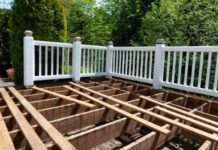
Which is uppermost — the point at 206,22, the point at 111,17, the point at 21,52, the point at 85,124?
the point at 111,17

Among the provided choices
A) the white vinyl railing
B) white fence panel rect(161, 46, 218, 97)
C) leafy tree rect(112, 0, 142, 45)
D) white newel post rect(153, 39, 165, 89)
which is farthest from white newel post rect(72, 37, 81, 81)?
leafy tree rect(112, 0, 142, 45)

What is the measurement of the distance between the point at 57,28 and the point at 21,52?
886 mm

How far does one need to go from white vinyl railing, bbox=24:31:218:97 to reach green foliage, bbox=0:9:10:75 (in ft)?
15.2

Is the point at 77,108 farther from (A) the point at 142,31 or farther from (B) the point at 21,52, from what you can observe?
(A) the point at 142,31

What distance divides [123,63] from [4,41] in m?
5.94

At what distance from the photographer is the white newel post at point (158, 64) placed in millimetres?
3564

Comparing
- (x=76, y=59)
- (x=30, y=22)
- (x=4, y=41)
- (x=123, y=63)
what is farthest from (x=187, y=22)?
(x=4, y=41)

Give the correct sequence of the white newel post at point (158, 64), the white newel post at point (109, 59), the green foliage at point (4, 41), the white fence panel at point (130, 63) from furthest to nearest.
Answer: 1. the green foliage at point (4, 41)
2. the white newel post at point (109, 59)
3. the white fence panel at point (130, 63)
4. the white newel post at point (158, 64)

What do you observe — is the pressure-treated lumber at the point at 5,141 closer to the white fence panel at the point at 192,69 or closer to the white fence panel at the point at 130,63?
the white fence panel at the point at 192,69

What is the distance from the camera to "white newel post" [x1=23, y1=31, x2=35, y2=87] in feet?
11.1

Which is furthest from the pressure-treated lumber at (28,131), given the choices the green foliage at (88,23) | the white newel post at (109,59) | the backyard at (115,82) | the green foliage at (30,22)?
the green foliage at (88,23)

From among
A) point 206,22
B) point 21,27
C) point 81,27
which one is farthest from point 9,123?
point 81,27

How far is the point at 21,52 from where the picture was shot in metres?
4.06

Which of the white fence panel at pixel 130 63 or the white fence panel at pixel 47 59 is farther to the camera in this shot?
the white fence panel at pixel 130 63
